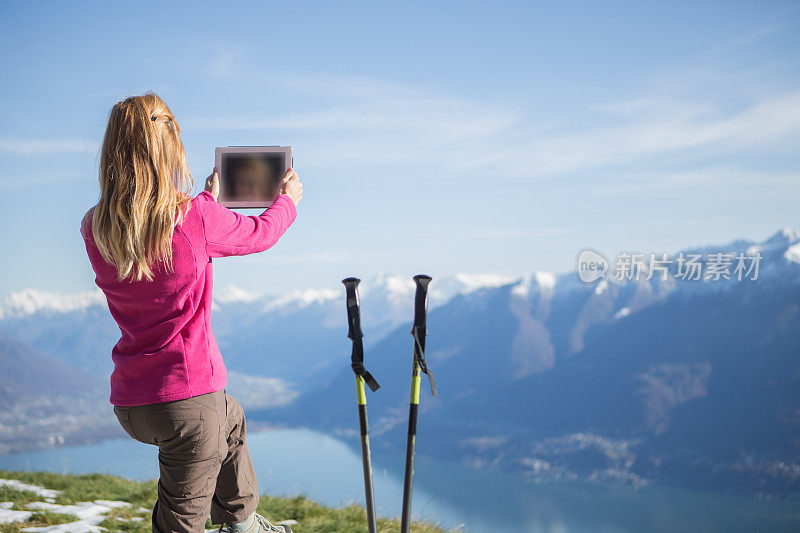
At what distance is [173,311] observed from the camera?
2.11 metres

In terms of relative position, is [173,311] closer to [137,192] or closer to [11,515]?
[137,192]

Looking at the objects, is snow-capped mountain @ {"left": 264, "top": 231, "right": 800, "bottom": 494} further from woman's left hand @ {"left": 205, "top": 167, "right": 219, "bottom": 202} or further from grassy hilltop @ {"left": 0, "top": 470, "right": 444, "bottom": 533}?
woman's left hand @ {"left": 205, "top": 167, "right": 219, "bottom": 202}

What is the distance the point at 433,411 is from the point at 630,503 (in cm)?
7374

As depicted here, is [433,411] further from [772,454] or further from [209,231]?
[209,231]

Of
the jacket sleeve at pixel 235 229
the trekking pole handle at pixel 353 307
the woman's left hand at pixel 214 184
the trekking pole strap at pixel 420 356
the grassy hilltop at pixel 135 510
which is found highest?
the woman's left hand at pixel 214 184

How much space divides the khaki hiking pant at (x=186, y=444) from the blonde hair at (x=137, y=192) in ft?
1.54

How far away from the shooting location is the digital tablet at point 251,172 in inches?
97.7

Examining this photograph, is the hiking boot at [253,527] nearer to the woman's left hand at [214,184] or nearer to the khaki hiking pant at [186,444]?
the khaki hiking pant at [186,444]

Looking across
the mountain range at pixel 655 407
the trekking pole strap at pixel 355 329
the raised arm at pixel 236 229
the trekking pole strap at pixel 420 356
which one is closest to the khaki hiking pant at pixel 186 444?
the raised arm at pixel 236 229

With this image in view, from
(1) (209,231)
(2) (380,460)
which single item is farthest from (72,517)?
(2) (380,460)

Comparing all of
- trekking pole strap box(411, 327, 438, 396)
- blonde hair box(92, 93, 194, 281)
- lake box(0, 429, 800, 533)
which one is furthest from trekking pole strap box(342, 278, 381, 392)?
lake box(0, 429, 800, 533)

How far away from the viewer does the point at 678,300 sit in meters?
198

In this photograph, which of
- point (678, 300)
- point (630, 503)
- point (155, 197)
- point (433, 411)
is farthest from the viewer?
point (678, 300)

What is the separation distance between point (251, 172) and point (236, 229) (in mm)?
404
